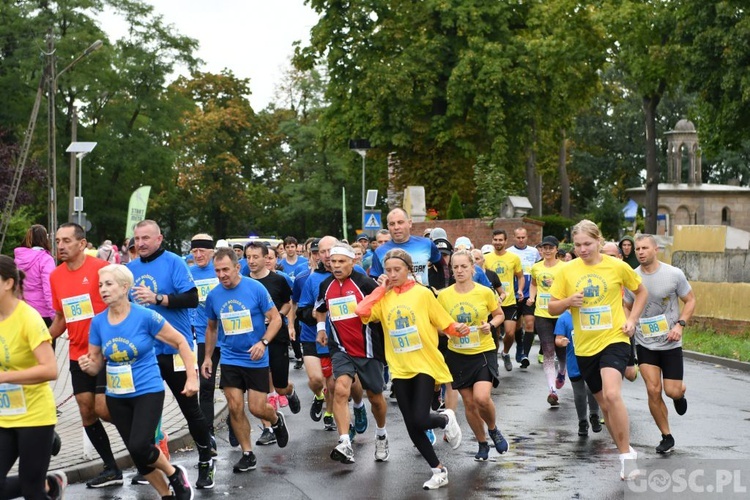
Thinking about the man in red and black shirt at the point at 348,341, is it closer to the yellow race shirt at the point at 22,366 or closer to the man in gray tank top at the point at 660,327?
the man in gray tank top at the point at 660,327

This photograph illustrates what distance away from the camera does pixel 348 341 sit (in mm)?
10648

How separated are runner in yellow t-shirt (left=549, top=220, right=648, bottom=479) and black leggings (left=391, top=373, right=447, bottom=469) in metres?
1.25

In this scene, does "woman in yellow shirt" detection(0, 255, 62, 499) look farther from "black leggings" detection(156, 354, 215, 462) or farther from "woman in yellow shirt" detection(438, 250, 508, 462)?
"woman in yellow shirt" detection(438, 250, 508, 462)

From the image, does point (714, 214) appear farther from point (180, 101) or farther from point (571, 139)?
point (180, 101)

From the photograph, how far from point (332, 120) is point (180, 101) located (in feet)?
51.9

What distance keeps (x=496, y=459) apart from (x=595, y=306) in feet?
5.10

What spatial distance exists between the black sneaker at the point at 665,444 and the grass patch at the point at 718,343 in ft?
31.7

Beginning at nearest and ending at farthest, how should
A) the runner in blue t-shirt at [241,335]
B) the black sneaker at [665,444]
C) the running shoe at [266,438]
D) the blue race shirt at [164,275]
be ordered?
the blue race shirt at [164,275] → the runner in blue t-shirt at [241,335] → the black sneaker at [665,444] → the running shoe at [266,438]

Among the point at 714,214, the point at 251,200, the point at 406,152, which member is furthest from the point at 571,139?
the point at 406,152

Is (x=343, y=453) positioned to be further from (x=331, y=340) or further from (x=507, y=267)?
(x=507, y=267)

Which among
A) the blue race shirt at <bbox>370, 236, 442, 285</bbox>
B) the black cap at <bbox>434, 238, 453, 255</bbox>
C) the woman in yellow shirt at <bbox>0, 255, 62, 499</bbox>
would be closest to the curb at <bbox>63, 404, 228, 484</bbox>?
the blue race shirt at <bbox>370, 236, 442, 285</bbox>

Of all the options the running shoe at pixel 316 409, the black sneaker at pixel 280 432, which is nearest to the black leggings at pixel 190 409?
the black sneaker at pixel 280 432

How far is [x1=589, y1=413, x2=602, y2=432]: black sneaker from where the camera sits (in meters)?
11.8

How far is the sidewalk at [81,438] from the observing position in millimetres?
9734
